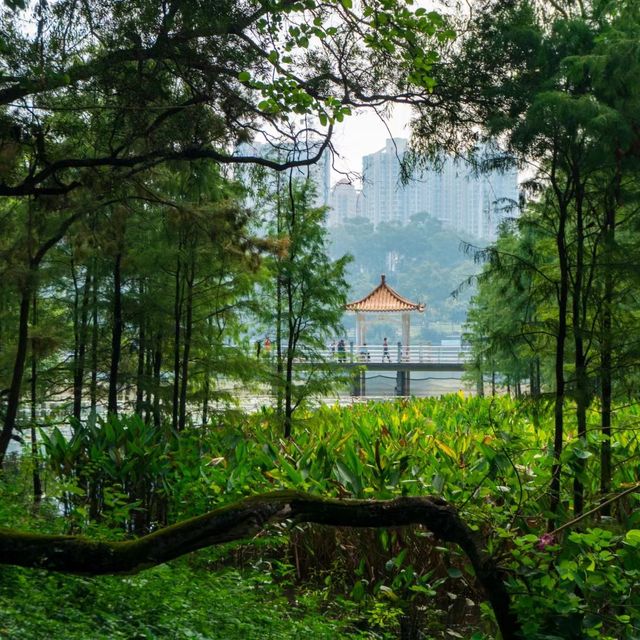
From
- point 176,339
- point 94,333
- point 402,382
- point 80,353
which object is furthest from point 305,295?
point 402,382

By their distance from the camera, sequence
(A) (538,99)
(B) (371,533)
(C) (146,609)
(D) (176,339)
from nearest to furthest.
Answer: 1. (C) (146,609)
2. (A) (538,99)
3. (B) (371,533)
4. (D) (176,339)

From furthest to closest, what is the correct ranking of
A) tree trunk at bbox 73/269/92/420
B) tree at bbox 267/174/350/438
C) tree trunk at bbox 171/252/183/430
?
tree at bbox 267/174/350/438 < tree trunk at bbox 73/269/92/420 < tree trunk at bbox 171/252/183/430

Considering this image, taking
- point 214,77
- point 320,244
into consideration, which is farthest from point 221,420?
point 214,77

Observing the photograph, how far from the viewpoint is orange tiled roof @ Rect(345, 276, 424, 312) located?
2517 centimetres

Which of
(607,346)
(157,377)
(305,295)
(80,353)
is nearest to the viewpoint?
(607,346)

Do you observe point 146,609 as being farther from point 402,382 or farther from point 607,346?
Result: point 402,382

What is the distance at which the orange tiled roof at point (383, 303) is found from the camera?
2517cm

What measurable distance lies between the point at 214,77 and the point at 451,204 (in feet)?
273

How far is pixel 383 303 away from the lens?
84.2 ft

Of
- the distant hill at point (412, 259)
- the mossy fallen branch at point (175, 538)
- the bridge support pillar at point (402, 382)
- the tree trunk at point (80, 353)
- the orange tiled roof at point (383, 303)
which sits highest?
the distant hill at point (412, 259)

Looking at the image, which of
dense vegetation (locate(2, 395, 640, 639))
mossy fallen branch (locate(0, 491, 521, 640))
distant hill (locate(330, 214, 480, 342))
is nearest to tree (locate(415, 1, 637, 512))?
dense vegetation (locate(2, 395, 640, 639))

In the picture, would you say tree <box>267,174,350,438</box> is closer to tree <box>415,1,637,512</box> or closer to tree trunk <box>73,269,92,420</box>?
tree trunk <box>73,269,92,420</box>

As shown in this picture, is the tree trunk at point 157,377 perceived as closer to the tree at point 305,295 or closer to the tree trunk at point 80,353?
the tree trunk at point 80,353

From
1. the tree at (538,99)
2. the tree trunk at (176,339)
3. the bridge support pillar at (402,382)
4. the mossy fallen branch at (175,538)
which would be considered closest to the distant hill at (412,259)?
the bridge support pillar at (402,382)
